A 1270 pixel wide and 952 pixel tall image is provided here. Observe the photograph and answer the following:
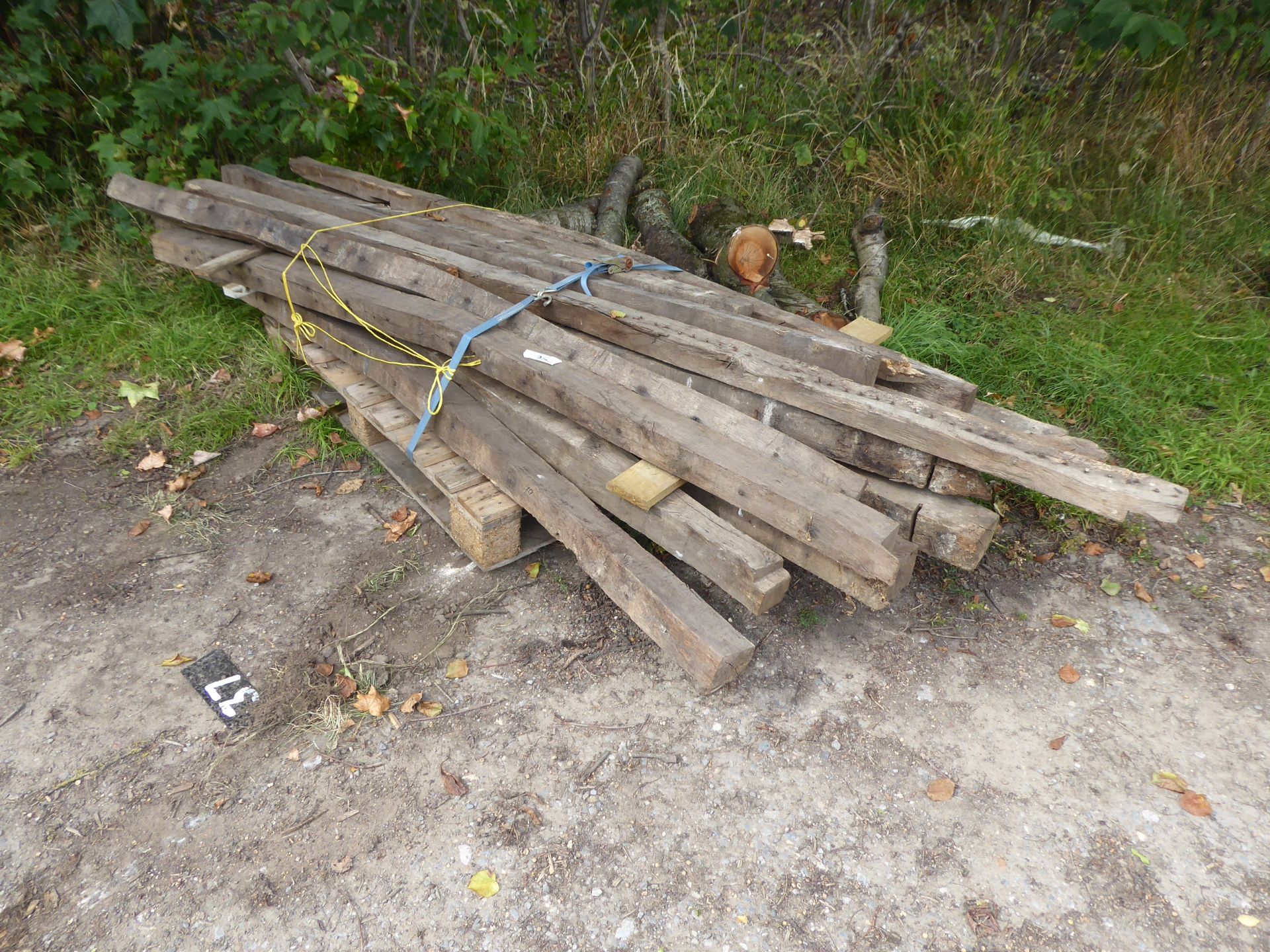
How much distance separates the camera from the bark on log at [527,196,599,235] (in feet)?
17.3

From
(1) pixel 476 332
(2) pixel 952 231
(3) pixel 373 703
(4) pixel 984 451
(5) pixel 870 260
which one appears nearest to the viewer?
(4) pixel 984 451

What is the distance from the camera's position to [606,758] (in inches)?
100

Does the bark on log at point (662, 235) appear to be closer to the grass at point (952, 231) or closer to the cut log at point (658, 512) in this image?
the grass at point (952, 231)

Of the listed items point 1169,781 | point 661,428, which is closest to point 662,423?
point 661,428

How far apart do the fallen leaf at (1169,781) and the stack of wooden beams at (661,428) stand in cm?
92

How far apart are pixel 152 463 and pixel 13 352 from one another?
140 cm

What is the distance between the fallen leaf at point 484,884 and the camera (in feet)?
7.14

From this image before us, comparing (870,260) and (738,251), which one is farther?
(870,260)

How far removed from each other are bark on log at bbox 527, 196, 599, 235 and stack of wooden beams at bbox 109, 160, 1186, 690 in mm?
1224

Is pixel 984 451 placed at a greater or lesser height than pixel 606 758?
greater

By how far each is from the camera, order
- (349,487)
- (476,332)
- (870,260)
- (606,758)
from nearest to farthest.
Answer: (606,758) → (476,332) → (349,487) → (870,260)

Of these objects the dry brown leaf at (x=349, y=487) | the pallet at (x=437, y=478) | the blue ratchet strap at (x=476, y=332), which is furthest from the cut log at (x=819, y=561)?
the dry brown leaf at (x=349, y=487)

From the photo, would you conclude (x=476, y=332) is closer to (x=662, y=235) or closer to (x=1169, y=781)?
(x=662, y=235)

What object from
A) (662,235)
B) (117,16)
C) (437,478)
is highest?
(117,16)
